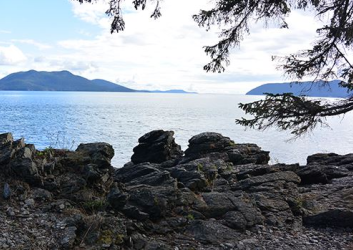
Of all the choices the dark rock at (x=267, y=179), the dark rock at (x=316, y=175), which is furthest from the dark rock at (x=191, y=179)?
the dark rock at (x=316, y=175)

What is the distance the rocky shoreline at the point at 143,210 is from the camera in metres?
7.02

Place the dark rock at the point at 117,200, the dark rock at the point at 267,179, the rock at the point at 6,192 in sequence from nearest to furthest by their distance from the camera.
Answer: the rock at the point at 6,192 → the dark rock at the point at 117,200 → the dark rock at the point at 267,179

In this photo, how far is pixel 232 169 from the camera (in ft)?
49.4

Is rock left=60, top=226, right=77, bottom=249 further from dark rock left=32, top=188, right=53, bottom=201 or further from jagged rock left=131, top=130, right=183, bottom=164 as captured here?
jagged rock left=131, top=130, right=183, bottom=164

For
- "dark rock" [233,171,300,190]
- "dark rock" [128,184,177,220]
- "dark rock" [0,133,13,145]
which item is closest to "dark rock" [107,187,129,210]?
"dark rock" [128,184,177,220]

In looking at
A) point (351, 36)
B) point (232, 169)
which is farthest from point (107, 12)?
point (232, 169)

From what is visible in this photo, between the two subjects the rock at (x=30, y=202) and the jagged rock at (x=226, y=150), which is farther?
the jagged rock at (x=226, y=150)

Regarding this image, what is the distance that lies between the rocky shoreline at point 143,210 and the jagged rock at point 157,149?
880 centimetres

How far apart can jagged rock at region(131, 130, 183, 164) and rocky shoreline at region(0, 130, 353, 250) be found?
880 centimetres

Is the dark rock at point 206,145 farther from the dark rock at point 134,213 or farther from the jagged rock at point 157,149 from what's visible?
the dark rock at point 134,213

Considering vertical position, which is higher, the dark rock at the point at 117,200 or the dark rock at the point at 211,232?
the dark rock at the point at 117,200

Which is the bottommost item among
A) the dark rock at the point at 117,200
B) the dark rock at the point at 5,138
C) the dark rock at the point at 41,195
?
the dark rock at the point at 117,200

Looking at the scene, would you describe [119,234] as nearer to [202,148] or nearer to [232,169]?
[232,169]

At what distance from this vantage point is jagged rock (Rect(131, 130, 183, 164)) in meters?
20.7
